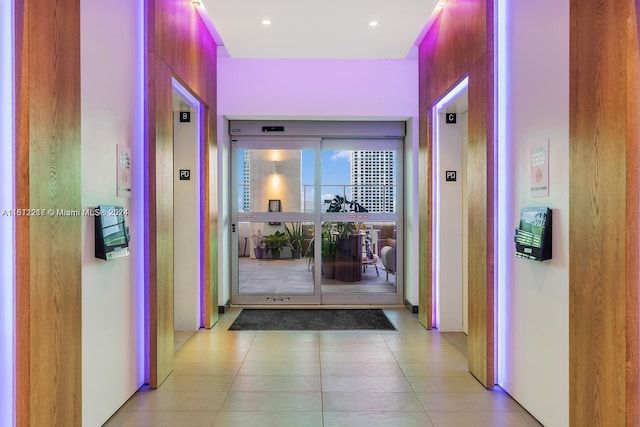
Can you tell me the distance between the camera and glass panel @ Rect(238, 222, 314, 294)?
19.4 feet

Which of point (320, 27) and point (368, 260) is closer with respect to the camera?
point (320, 27)

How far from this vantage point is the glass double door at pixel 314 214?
5.86 m

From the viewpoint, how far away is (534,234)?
254 centimetres

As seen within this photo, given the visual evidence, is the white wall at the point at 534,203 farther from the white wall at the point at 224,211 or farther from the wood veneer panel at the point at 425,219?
the white wall at the point at 224,211

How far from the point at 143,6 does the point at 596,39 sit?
312 centimetres

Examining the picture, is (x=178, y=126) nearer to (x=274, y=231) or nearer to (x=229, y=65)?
(x=229, y=65)

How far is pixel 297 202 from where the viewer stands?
5918mm

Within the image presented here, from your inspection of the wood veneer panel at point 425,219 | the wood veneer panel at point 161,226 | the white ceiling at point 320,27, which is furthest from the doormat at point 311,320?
the white ceiling at point 320,27

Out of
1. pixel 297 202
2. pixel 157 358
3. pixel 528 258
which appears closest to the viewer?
pixel 528 258

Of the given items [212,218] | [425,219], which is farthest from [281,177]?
[425,219]

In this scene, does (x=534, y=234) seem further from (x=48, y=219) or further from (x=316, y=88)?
(x=316, y=88)

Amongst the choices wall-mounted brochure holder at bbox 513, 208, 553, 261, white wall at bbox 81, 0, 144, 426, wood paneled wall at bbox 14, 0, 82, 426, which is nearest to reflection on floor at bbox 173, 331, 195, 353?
white wall at bbox 81, 0, 144, 426

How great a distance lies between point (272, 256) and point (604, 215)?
15.1ft

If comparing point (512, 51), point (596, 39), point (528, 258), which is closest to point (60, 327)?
point (528, 258)
